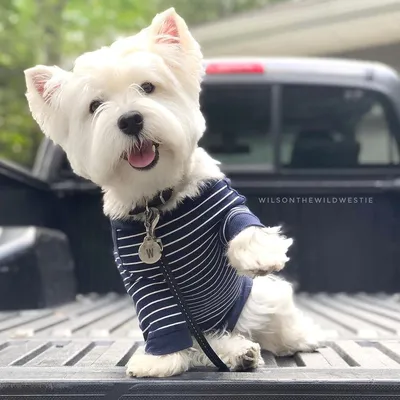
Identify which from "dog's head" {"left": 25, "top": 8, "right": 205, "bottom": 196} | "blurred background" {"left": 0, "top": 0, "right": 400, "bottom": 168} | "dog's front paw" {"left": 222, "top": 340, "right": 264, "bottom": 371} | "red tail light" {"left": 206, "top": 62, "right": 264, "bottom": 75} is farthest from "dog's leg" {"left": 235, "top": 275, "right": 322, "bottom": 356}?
"blurred background" {"left": 0, "top": 0, "right": 400, "bottom": 168}

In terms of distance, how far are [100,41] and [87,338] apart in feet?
23.6

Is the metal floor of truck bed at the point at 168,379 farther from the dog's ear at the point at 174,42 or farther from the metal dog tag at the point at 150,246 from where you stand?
the dog's ear at the point at 174,42

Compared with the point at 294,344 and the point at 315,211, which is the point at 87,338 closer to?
the point at 294,344

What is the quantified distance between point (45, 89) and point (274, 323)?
1173 millimetres

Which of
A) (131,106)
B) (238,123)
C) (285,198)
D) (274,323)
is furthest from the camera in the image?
(238,123)

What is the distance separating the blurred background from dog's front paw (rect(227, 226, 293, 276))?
18.7 ft

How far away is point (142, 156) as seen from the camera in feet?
7.59

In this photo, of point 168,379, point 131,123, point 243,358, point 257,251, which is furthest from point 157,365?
point 131,123

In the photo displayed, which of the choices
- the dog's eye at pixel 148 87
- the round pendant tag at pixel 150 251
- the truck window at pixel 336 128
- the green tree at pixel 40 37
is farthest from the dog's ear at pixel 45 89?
the green tree at pixel 40 37

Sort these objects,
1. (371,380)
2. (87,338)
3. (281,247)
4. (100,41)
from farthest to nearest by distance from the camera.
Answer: (100,41)
(87,338)
(281,247)
(371,380)

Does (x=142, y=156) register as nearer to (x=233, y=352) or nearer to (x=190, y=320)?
(x=190, y=320)

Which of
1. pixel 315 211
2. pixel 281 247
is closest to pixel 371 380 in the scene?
pixel 281 247

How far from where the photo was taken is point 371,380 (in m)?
1.98

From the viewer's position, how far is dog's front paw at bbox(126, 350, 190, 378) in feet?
7.30
